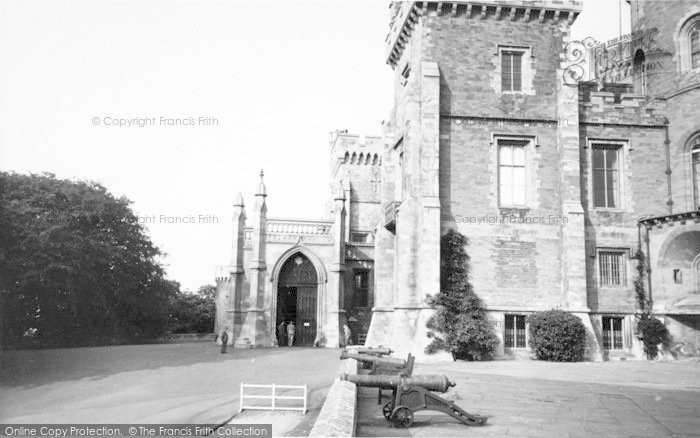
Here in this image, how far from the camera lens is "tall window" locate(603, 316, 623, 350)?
23.5 metres

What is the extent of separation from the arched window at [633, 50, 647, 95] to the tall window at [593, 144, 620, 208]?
3.83m

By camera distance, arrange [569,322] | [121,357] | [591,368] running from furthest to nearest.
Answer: [121,357] → [569,322] → [591,368]

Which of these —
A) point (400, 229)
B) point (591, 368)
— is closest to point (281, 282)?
point (400, 229)

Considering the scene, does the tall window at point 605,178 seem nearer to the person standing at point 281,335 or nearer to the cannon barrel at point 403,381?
the cannon barrel at point 403,381

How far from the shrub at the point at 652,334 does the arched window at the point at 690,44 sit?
388 inches

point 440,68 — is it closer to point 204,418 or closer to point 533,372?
point 533,372

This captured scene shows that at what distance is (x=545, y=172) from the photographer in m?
24.2

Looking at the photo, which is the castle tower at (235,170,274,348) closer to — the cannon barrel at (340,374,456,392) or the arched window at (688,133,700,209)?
the arched window at (688,133,700,209)

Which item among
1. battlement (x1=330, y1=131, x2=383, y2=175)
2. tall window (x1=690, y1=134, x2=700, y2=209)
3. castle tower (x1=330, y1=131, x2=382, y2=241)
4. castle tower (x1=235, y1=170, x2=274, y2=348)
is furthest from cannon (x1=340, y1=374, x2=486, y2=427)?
battlement (x1=330, y1=131, x2=383, y2=175)

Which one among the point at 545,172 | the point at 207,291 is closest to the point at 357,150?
the point at 545,172

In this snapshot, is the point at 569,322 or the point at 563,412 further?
the point at 569,322

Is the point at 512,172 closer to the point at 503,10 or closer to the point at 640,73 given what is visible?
the point at 503,10

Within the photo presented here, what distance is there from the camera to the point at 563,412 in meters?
11.8

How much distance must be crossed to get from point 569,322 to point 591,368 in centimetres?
257
